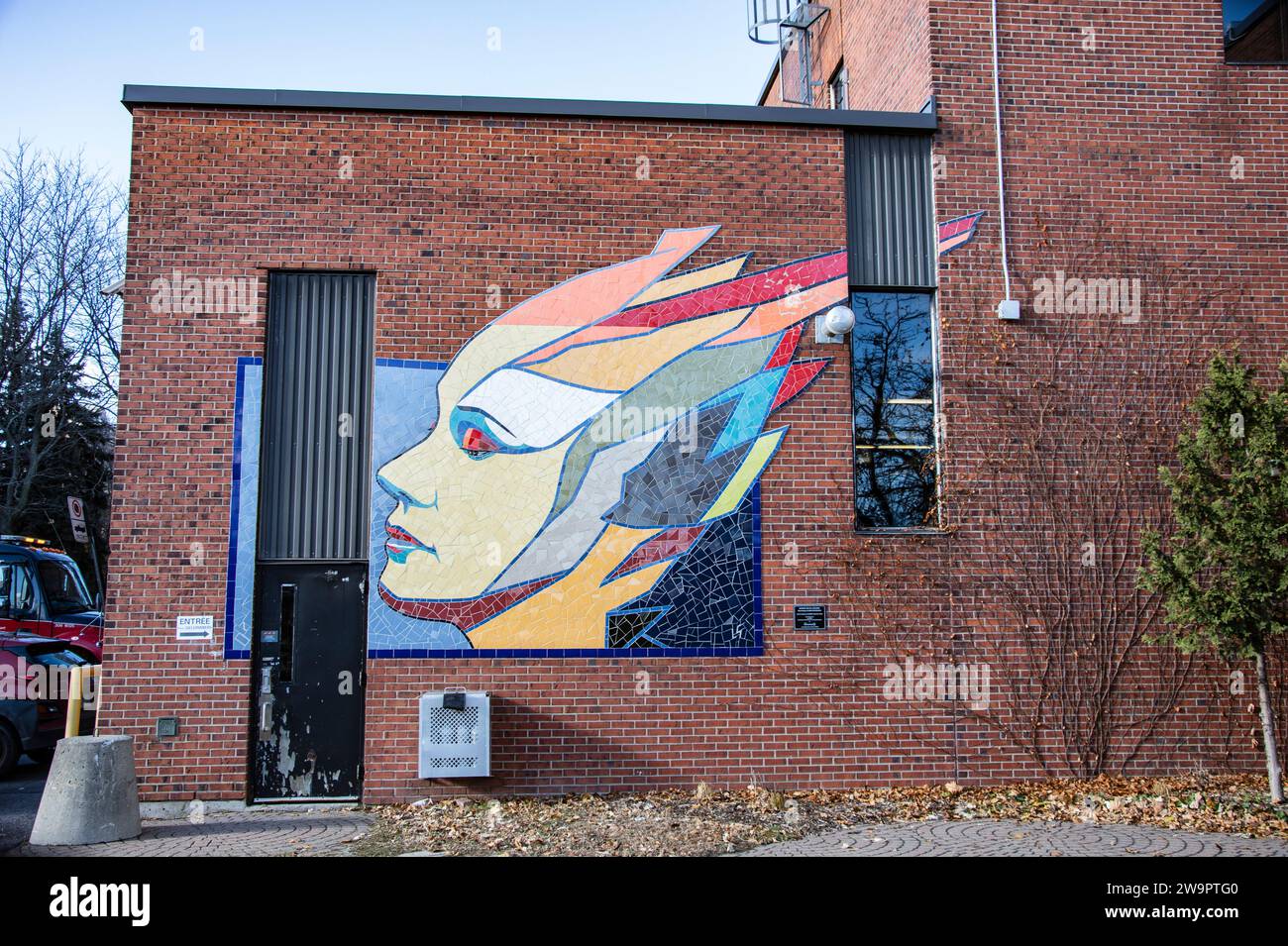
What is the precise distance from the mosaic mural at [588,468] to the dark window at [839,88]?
5392mm

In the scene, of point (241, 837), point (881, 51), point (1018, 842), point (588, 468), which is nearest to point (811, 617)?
point (588, 468)

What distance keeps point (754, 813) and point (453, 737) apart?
2.76m

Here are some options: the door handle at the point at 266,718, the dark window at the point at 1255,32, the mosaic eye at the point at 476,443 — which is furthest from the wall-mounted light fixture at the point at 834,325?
the door handle at the point at 266,718

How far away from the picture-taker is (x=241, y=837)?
27.1 ft

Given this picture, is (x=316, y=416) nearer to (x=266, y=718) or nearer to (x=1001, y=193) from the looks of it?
(x=266, y=718)

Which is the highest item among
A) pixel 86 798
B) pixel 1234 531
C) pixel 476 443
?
pixel 476 443

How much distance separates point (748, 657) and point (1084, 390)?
14.6ft

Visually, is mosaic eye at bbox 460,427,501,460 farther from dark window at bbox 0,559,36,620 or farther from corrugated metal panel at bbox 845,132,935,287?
dark window at bbox 0,559,36,620

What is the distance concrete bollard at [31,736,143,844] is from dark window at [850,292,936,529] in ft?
23.1

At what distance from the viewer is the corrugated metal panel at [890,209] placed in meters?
10.4

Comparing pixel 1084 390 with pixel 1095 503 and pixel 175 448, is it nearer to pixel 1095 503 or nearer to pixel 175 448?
pixel 1095 503

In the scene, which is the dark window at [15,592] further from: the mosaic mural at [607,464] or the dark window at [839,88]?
the dark window at [839,88]

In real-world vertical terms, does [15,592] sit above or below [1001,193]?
below

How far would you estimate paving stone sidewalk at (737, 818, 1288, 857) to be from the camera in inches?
300
